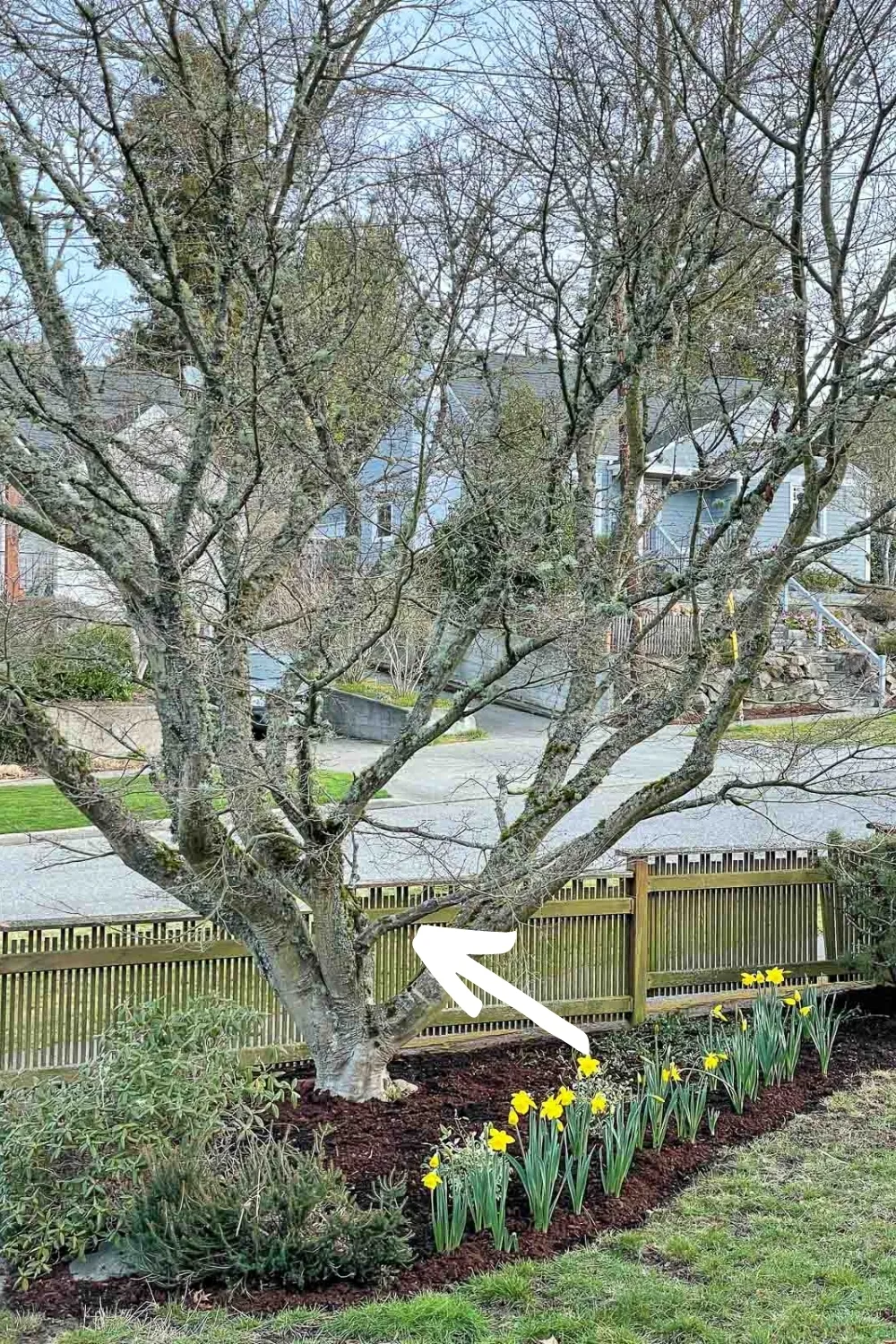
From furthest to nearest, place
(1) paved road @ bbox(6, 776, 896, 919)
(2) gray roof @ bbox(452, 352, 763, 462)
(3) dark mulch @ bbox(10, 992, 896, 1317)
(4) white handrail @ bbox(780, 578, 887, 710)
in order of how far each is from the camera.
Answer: (4) white handrail @ bbox(780, 578, 887, 710)
(1) paved road @ bbox(6, 776, 896, 919)
(2) gray roof @ bbox(452, 352, 763, 462)
(3) dark mulch @ bbox(10, 992, 896, 1317)

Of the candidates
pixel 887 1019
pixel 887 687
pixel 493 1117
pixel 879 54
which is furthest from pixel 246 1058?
pixel 887 687

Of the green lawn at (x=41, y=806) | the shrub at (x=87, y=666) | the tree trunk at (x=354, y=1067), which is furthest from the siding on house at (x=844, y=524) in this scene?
the tree trunk at (x=354, y=1067)

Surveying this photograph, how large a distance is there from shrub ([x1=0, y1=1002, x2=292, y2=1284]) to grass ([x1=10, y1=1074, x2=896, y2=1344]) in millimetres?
440

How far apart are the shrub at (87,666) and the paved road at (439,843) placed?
5.14 feet

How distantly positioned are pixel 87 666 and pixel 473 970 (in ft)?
11.7

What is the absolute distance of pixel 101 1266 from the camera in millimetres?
3777

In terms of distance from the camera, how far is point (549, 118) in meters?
5.14

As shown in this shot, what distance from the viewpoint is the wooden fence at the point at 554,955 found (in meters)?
5.08

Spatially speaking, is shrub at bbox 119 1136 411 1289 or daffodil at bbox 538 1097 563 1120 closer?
shrub at bbox 119 1136 411 1289

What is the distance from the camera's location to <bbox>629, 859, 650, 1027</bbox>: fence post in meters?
6.26

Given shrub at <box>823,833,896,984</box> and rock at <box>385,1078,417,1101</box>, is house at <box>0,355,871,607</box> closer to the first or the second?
shrub at <box>823,833,896,984</box>

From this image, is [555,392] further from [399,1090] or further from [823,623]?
[823,623]

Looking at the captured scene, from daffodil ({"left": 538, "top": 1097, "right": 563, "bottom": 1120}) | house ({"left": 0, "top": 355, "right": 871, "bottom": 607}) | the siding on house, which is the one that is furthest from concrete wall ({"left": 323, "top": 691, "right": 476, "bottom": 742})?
daffodil ({"left": 538, "top": 1097, "right": 563, "bottom": 1120})

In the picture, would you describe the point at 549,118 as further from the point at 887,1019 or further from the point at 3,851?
the point at 3,851
